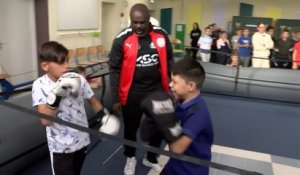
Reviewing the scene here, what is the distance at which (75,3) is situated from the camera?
7.36 meters

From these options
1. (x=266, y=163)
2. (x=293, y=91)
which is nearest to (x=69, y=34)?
(x=293, y=91)

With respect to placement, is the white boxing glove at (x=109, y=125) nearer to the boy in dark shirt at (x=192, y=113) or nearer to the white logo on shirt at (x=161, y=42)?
the boy in dark shirt at (x=192, y=113)

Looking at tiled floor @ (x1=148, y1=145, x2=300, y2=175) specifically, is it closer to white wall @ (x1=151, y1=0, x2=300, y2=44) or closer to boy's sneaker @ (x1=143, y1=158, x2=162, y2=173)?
boy's sneaker @ (x1=143, y1=158, x2=162, y2=173)

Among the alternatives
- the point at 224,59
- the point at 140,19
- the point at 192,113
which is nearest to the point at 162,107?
the point at 192,113

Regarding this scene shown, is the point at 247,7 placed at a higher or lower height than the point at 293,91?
higher

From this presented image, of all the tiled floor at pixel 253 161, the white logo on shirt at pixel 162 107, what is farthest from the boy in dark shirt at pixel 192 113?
the tiled floor at pixel 253 161

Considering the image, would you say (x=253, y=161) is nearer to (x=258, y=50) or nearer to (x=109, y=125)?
(x=109, y=125)

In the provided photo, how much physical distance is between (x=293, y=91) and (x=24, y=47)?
5069 mm

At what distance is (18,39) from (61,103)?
4957 mm

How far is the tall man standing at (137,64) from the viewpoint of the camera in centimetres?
217

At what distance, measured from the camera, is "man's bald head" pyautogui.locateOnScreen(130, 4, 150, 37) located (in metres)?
2.02

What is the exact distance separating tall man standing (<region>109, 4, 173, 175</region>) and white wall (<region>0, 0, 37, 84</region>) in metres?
3.72

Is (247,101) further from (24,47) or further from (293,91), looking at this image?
(24,47)

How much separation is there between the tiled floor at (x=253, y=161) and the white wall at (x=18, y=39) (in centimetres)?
381
